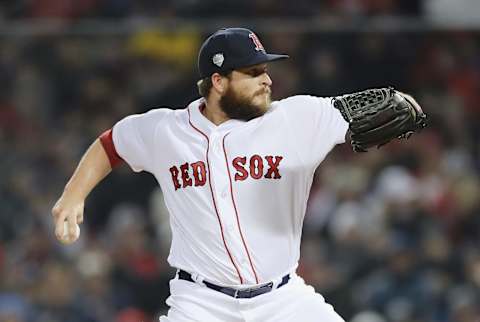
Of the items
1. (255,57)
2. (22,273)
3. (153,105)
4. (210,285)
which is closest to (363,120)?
(255,57)

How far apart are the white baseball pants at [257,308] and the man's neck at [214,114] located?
652 millimetres

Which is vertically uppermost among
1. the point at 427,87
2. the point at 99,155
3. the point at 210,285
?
the point at 99,155

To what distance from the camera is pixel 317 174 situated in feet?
30.9

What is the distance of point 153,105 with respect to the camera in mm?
9758

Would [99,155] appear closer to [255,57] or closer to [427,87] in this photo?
[255,57]

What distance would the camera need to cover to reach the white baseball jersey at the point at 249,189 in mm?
4289

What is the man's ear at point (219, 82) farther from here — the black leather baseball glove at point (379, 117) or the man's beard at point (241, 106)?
the black leather baseball glove at point (379, 117)

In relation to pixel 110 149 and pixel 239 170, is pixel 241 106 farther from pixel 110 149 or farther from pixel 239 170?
pixel 110 149

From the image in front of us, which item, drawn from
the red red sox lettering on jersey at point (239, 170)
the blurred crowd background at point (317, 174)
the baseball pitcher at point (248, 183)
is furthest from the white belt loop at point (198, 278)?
the blurred crowd background at point (317, 174)

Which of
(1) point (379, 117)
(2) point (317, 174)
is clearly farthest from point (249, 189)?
(2) point (317, 174)

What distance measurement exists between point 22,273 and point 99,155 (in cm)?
424

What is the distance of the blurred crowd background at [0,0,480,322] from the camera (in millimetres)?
8289

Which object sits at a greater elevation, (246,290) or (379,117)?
(379,117)

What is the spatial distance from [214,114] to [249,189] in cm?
37
